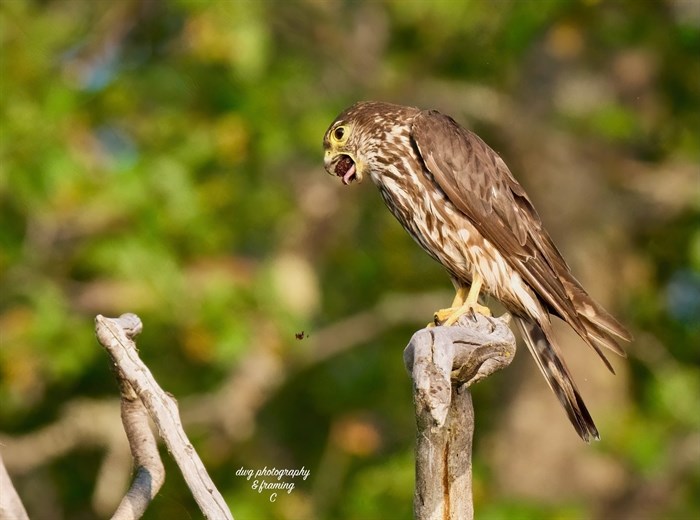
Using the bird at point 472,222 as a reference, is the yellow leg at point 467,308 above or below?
below

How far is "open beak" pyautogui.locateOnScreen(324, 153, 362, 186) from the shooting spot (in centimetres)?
539

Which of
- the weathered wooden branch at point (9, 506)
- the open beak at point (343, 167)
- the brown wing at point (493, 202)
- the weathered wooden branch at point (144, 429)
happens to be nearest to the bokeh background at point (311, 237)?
the open beak at point (343, 167)

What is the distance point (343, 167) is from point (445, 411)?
2444mm

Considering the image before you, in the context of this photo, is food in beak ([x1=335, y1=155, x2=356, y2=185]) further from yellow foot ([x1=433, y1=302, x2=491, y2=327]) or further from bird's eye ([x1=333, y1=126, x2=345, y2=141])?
yellow foot ([x1=433, y1=302, x2=491, y2=327])

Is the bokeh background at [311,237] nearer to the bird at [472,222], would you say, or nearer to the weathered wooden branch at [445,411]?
the bird at [472,222]

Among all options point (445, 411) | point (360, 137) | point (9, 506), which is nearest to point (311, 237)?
point (360, 137)

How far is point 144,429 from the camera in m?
3.35

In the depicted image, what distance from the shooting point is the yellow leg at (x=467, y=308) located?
4.77 metres

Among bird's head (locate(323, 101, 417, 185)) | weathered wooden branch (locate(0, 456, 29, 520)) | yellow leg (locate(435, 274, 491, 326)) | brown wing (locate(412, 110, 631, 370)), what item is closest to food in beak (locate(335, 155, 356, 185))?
bird's head (locate(323, 101, 417, 185))

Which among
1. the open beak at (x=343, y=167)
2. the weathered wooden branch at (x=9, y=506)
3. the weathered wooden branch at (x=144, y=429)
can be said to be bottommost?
the open beak at (x=343, y=167)

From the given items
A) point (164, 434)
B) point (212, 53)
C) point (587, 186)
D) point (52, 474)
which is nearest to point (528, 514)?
point (587, 186)

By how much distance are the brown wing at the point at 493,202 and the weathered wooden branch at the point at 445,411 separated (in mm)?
1317

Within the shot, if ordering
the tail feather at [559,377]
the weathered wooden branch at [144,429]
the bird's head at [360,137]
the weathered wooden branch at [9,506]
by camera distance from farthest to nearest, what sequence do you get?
the bird's head at [360,137] < the tail feather at [559,377] < the weathered wooden branch at [144,429] < the weathered wooden branch at [9,506]

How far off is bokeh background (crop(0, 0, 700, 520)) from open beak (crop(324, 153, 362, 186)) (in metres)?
2.35
